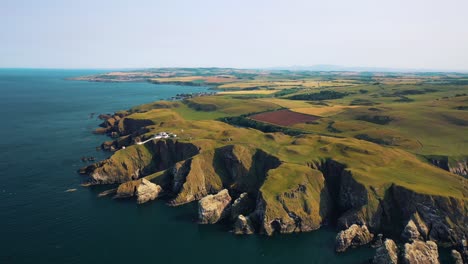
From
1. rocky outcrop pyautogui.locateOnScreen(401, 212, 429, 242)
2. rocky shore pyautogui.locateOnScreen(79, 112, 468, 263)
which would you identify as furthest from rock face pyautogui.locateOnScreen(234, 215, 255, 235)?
rocky outcrop pyautogui.locateOnScreen(401, 212, 429, 242)

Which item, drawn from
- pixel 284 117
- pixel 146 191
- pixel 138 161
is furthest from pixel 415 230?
pixel 284 117

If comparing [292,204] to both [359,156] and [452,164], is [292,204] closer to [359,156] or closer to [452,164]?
[359,156]

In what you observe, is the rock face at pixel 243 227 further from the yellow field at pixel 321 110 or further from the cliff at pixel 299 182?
the yellow field at pixel 321 110

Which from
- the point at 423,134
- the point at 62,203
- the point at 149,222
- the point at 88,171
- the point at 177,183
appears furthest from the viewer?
the point at 423,134

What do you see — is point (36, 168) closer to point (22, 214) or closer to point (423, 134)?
point (22, 214)

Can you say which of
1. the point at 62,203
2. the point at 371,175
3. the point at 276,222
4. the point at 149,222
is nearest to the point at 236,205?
the point at 276,222

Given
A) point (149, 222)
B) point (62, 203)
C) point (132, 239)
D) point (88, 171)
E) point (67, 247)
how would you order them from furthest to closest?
point (88, 171) → point (62, 203) → point (149, 222) → point (132, 239) → point (67, 247)

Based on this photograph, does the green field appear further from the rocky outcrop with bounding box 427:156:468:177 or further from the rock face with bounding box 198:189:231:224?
the rock face with bounding box 198:189:231:224
